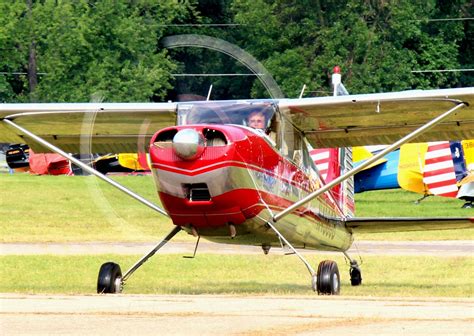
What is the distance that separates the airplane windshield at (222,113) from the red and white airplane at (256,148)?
0.6 inches

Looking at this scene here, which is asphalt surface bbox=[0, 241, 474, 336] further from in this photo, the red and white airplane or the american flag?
the american flag

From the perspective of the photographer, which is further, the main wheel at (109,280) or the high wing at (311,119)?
the high wing at (311,119)

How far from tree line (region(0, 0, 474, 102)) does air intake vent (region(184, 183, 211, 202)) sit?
38372 mm

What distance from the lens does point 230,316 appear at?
10.3 metres

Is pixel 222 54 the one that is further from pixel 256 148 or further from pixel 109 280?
pixel 256 148

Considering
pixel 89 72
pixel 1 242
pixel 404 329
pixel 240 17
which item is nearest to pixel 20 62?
pixel 89 72

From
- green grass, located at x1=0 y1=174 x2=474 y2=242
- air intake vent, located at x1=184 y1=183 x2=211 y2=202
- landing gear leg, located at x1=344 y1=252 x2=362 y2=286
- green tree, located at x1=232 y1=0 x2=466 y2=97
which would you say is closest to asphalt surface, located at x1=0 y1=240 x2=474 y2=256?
green grass, located at x1=0 y1=174 x2=474 y2=242

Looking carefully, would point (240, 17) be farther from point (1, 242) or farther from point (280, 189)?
point (280, 189)

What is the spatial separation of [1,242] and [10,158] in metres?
27.0

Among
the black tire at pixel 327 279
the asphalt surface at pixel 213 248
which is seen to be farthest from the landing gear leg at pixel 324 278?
the asphalt surface at pixel 213 248

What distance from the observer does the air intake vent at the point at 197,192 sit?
12980 mm

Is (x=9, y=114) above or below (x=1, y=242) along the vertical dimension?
above

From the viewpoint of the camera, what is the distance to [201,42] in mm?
14914

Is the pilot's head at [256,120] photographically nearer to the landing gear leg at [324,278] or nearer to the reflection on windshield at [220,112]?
the reflection on windshield at [220,112]
